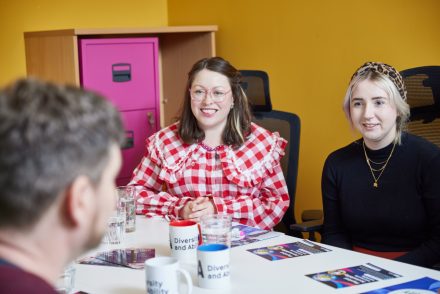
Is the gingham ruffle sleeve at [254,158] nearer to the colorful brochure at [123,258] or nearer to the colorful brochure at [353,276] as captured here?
the colorful brochure at [123,258]

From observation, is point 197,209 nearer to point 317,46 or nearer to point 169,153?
point 169,153

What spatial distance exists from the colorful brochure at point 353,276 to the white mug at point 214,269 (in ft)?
0.72

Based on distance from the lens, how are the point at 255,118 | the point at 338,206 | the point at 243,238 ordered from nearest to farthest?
the point at 243,238 < the point at 338,206 < the point at 255,118

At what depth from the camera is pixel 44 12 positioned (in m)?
3.86

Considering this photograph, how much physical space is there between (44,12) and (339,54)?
1.74 meters

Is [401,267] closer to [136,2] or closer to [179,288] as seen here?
[179,288]

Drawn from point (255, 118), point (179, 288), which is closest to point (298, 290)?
point (179, 288)

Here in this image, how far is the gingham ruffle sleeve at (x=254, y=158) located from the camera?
2.58 metres

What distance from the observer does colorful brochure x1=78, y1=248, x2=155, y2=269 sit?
1765 millimetres

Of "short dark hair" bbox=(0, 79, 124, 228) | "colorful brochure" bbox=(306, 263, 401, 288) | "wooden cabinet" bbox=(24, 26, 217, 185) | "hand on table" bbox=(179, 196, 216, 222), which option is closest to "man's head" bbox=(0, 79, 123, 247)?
"short dark hair" bbox=(0, 79, 124, 228)

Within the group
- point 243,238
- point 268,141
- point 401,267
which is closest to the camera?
point 401,267

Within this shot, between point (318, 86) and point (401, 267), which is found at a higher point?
point (318, 86)

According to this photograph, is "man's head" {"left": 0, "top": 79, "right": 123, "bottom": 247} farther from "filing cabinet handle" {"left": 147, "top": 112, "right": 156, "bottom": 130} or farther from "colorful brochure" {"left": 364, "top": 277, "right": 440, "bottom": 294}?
"filing cabinet handle" {"left": 147, "top": 112, "right": 156, "bottom": 130}

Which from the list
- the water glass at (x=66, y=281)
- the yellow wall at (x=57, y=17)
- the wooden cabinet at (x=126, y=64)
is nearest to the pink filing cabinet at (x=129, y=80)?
the wooden cabinet at (x=126, y=64)
